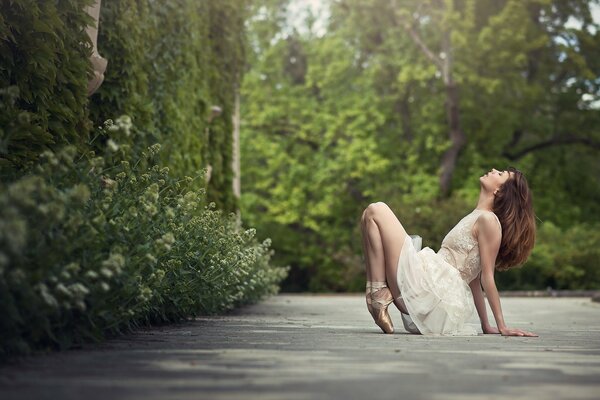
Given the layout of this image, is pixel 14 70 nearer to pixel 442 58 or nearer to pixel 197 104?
pixel 197 104

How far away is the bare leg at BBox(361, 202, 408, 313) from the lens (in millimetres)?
8570

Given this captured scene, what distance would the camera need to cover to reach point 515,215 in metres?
8.55

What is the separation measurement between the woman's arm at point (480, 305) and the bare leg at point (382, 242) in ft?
2.19

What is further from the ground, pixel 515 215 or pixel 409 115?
pixel 409 115

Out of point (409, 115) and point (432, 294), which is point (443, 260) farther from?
point (409, 115)

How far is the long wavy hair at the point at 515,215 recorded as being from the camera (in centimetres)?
855

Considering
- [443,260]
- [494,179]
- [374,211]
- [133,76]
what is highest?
[133,76]

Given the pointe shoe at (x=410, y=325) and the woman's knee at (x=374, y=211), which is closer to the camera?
the woman's knee at (x=374, y=211)

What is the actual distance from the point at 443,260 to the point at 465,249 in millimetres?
208

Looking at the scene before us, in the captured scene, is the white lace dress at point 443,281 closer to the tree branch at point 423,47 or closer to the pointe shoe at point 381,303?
the pointe shoe at point 381,303

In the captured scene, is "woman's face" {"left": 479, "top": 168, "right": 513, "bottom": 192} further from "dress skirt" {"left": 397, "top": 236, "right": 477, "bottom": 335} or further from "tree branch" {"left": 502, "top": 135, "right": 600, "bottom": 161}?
"tree branch" {"left": 502, "top": 135, "right": 600, "bottom": 161}

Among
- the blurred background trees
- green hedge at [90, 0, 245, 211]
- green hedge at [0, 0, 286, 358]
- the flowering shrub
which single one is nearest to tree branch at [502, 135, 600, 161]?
the blurred background trees

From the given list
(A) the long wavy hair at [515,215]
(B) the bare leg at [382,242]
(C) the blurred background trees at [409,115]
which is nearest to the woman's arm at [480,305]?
(A) the long wavy hair at [515,215]

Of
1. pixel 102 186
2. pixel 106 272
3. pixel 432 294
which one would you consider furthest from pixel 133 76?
pixel 106 272
